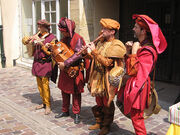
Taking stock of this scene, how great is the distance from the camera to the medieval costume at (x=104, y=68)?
3.11 metres

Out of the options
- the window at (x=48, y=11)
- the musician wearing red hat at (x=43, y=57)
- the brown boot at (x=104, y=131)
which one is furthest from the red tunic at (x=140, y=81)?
the window at (x=48, y=11)

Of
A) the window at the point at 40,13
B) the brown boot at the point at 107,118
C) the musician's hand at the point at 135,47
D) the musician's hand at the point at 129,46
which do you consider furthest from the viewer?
the window at the point at 40,13

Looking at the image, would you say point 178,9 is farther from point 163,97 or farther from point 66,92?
point 66,92

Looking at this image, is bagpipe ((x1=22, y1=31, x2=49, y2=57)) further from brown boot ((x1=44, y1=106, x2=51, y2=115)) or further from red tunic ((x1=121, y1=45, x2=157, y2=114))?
red tunic ((x1=121, y1=45, x2=157, y2=114))

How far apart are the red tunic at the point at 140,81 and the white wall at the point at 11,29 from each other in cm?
776

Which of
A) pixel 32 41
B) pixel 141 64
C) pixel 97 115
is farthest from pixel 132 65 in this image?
pixel 32 41

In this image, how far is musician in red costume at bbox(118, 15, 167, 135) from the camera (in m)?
2.58

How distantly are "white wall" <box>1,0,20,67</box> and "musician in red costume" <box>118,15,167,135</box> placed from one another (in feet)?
25.2

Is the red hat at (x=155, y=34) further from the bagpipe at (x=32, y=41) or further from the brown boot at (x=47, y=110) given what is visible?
the brown boot at (x=47, y=110)

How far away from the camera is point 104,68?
3322mm

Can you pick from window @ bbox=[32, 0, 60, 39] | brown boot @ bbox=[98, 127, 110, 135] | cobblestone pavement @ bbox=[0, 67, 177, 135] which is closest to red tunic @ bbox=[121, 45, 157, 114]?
brown boot @ bbox=[98, 127, 110, 135]

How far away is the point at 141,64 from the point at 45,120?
7.86 ft

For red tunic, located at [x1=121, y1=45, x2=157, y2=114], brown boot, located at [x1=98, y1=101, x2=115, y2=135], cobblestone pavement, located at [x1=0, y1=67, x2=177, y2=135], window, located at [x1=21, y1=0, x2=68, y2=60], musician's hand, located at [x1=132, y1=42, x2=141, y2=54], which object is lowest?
cobblestone pavement, located at [x1=0, y1=67, x2=177, y2=135]

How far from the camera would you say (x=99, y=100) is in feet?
11.6
